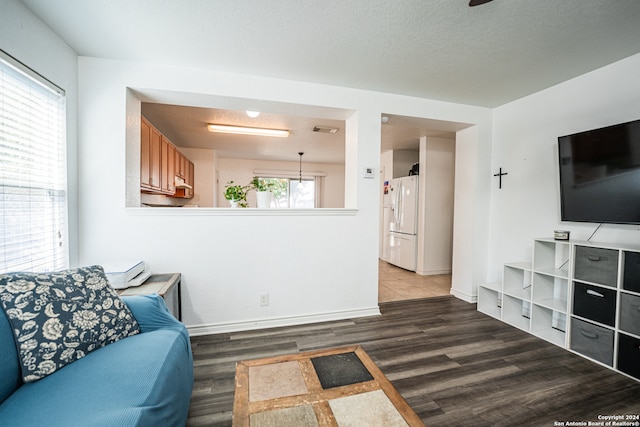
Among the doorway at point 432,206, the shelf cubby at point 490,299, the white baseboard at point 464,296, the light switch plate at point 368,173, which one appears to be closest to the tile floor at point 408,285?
the doorway at point 432,206

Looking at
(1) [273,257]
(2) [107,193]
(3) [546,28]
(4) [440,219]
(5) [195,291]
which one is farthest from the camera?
(4) [440,219]

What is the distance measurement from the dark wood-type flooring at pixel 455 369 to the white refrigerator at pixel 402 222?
6.74ft

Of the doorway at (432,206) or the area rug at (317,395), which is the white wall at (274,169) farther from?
the area rug at (317,395)

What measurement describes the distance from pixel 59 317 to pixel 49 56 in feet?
5.87

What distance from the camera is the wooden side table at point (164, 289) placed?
1.85 metres

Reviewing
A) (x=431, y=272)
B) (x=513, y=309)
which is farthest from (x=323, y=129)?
(x=513, y=309)

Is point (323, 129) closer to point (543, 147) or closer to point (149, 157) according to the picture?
point (149, 157)

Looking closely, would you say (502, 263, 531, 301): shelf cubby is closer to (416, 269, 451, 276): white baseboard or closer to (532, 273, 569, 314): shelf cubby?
(532, 273, 569, 314): shelf cubby

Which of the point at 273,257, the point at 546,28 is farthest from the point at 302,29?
the point at 273,257

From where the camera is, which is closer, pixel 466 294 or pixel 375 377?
pixel 375 377

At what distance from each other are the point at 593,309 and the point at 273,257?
8.72ft

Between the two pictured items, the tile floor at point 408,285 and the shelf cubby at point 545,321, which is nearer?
Answer: the shelf cubby at point 545,321

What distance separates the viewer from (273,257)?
2.60m

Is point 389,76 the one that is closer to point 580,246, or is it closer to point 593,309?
point 580,246
